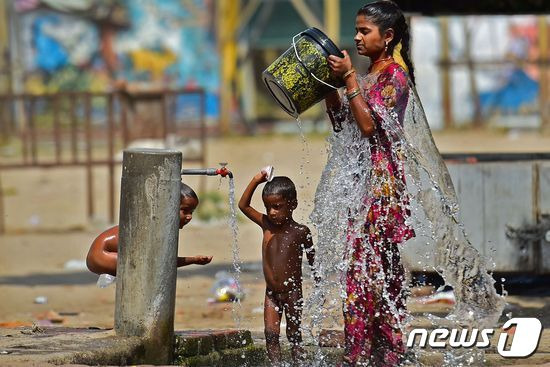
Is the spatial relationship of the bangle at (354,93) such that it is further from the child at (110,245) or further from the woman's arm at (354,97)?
the child at (110,245)

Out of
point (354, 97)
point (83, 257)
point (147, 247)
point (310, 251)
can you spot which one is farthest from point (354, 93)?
point (83, 257)

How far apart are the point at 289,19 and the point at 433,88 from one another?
308cm

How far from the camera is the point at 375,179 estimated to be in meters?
5.06

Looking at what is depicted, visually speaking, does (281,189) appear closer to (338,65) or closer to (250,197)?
(250,197)

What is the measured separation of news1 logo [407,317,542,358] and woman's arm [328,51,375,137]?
1.09m

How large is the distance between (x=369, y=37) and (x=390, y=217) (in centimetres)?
77

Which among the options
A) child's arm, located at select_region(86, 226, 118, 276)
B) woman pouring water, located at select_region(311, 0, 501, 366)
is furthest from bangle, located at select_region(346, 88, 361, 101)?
child's arm, located at select_region(86, 226, 118, 276)

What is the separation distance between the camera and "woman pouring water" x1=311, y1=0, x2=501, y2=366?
5008 millimetres

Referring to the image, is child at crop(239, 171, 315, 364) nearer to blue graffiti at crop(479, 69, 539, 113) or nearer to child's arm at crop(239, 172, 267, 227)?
child's arm at crop(239, 172, 267, 227)

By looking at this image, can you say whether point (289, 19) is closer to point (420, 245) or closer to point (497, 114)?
point (497, 114)

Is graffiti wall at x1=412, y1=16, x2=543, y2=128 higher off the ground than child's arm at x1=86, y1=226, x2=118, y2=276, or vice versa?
graffiti wall at x1=412, y1=16, x2=543, y2=128

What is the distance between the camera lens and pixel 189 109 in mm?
22031

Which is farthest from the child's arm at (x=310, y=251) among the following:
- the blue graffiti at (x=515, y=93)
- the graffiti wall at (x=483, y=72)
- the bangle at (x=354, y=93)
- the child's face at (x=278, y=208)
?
the blue graffiti at (x=515, y=93)

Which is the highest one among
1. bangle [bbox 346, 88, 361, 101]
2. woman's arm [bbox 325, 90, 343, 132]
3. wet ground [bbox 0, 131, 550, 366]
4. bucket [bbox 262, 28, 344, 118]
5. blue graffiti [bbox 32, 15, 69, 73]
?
blue graffiti [bbox 32, 15, 69, 73]
